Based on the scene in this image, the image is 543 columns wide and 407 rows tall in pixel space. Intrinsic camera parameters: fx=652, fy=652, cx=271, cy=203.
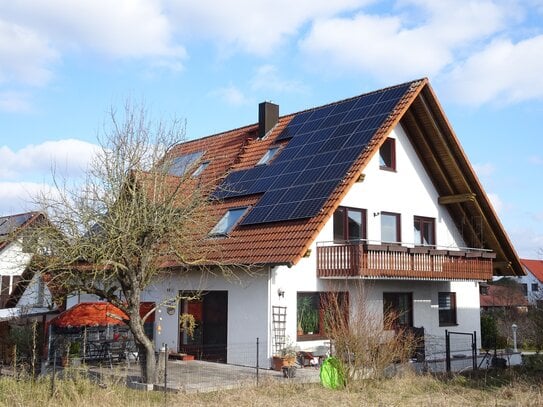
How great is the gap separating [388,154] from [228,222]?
19.4 feet

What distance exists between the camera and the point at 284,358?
17094 millimetres

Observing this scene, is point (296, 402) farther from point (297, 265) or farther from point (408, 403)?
point (297, 265)

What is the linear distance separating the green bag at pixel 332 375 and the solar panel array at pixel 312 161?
15.4ft

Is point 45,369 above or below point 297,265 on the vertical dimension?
below

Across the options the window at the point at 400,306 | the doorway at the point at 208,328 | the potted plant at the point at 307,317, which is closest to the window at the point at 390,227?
the window at the point at 400,306

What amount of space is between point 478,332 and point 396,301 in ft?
16.0

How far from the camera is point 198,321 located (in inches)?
798

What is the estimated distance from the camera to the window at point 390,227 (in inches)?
837

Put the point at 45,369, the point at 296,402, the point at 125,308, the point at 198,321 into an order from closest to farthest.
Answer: the point at 296,402
the point at 125,308
the point at 45,369
the point at 198,321

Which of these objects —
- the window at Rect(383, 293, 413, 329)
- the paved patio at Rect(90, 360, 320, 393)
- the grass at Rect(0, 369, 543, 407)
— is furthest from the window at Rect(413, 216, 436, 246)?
the grass at Rect(0, 369, 543, 407)

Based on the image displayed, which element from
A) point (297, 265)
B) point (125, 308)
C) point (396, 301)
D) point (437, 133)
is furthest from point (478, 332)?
point (125, 308)

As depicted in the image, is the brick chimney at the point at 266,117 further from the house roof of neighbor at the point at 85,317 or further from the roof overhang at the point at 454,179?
the house roof of neighbor at the point at 85,317

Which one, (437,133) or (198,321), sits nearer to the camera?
(198,321)

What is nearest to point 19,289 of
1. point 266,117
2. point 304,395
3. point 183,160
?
point 183,160
